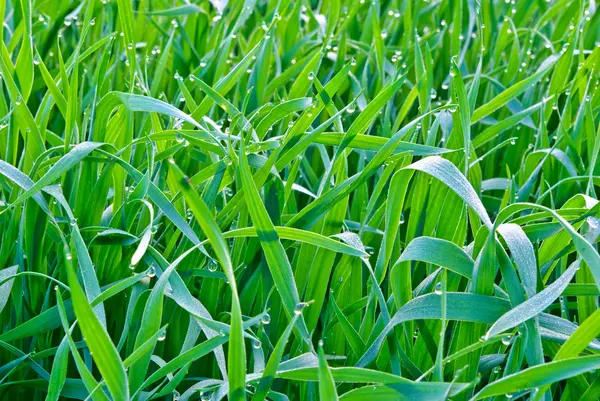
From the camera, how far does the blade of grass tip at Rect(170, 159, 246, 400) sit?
610 millimetres

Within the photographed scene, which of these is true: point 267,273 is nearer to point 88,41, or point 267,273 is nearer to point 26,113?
point 26,113

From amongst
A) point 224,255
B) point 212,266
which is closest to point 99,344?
→ point 224,255

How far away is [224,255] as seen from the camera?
2.01ft

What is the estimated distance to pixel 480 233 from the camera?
77cm

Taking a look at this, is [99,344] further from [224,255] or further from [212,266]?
[212,266]

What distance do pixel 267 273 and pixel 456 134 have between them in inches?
11.4

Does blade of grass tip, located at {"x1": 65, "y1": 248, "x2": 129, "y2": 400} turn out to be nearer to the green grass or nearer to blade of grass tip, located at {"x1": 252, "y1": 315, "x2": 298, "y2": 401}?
the green grass

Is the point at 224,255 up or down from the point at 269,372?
up

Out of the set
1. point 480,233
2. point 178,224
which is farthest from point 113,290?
point 480,233

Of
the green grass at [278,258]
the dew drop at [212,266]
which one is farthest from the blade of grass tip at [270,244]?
the dew drop at [212,266]

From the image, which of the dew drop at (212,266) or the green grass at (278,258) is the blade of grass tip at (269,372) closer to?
the green grass at (278,258)

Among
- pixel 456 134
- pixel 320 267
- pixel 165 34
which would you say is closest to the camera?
pixel 320 267

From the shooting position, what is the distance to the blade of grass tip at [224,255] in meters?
0.61

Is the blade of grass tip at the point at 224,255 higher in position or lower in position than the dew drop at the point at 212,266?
higher
